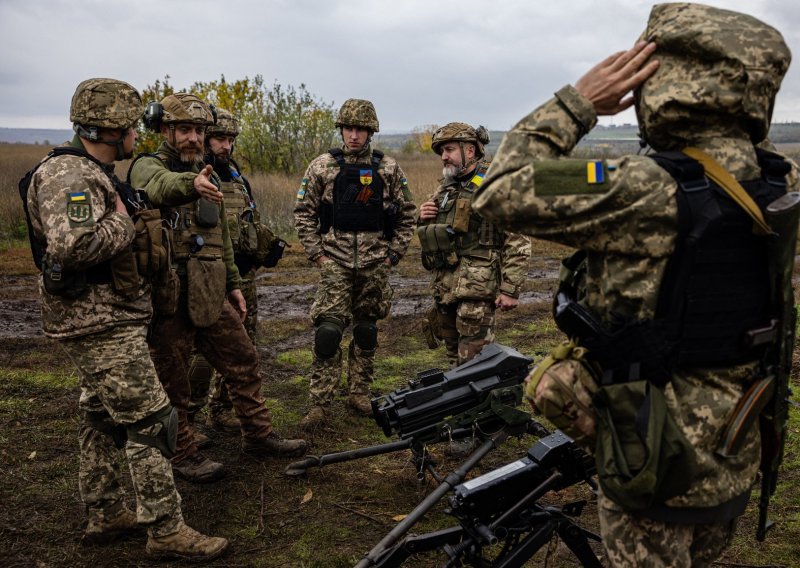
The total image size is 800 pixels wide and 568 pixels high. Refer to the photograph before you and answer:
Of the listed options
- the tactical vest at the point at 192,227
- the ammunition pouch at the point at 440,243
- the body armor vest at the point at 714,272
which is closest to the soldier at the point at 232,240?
the tactical vest at the point at 192,227

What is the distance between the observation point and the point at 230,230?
213 inches

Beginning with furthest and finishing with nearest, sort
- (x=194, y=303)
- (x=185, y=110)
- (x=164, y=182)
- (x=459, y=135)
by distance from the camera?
(x=459, y=135)
(x=185, y=110)
(x=194, y=303)
(x=164, y=182)

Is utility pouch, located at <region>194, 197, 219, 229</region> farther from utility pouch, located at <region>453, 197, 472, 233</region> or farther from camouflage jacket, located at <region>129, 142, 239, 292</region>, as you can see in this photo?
utility pouch, located at <region>453, 197, 472, 233</region>

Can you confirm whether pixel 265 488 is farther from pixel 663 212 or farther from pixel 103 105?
pixel 663 212

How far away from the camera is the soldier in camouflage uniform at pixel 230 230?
5.16 m

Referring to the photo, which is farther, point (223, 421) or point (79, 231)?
point (223, 421)

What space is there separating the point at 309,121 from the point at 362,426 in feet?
52.2

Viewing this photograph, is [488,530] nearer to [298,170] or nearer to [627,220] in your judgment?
[627,220]

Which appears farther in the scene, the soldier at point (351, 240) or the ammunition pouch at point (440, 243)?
the soldier at point (351, 240)

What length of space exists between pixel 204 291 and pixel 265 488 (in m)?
1.35

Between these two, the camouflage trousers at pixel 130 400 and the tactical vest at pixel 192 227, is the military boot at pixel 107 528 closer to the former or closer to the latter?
the camouflage trousers at pixel 130 400

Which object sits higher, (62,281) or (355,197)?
(355,197)

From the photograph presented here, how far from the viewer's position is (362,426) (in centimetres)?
537

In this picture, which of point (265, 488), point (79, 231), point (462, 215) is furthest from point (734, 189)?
point (265, 488)
